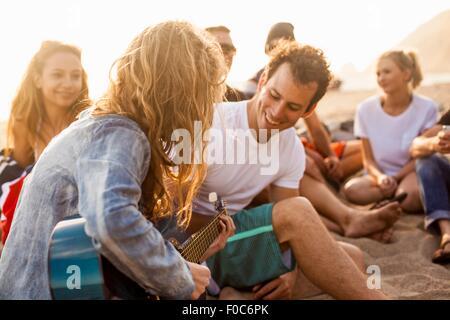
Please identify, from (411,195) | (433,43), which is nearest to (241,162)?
(411,195)

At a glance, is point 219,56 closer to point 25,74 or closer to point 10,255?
point 10,255

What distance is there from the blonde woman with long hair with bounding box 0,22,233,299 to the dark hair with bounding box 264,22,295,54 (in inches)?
75.5

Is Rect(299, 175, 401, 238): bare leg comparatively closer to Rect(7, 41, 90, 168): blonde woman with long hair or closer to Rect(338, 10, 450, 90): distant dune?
Rect(7, 41, 90, 168): blonde woman with long hair

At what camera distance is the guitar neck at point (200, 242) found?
1825mm

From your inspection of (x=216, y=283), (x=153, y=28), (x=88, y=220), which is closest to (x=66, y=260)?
(x=88, y=220)

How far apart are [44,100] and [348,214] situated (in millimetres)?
1999

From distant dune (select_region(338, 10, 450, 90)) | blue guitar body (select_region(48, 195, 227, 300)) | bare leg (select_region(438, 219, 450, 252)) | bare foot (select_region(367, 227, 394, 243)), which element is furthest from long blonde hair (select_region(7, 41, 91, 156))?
distant dune (select_region(338, 10, 450, 90))

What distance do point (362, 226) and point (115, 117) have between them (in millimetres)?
2212

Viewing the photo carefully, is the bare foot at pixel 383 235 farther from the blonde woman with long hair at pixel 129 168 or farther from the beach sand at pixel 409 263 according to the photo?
the blonde woman with long hair at pixel 129 168

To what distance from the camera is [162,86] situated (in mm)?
1494

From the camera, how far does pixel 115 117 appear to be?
142 centimetres

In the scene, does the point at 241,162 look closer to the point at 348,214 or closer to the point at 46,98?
the point at 348,214

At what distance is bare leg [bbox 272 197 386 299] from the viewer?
206cm
